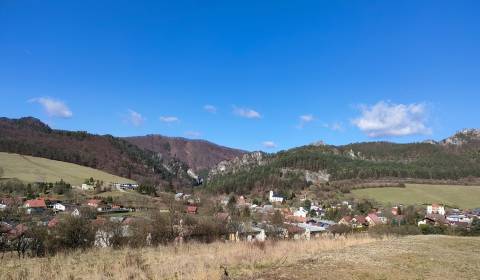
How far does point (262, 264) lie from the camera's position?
11234 mm

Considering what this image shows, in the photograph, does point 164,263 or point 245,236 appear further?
point 245,236

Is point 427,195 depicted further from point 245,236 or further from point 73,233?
point 73,233

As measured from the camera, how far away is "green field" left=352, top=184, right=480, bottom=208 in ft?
338

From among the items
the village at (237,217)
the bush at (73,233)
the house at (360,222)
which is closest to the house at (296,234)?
the village at (237,217)

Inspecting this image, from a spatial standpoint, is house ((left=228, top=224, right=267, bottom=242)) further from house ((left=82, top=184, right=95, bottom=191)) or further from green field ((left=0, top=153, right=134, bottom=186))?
green field ((left=0, top=153, right=134, bottom=186))

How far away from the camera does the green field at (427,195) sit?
10288cm

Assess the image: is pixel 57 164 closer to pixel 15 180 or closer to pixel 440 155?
pixel 15 180

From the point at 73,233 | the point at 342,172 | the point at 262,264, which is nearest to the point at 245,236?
the point at 73,233

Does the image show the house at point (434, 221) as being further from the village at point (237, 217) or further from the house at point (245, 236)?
the house at point (245, 236)

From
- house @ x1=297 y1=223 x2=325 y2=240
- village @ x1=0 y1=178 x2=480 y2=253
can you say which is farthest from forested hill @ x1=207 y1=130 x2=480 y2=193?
house @ x1=297 y1=223 x2=325 y2=240

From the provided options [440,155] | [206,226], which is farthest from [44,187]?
[440,155]

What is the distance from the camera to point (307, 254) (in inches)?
522

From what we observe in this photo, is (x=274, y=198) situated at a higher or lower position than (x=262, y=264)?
lower

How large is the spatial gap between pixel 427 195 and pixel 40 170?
341 feet
